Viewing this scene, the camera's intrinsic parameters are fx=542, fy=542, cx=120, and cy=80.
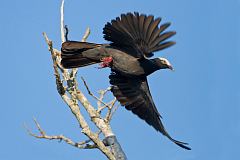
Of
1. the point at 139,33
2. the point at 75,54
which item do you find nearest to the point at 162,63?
the point at 139,33

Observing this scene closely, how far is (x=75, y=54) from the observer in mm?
8750

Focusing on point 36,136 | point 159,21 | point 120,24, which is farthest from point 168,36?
point 36,136

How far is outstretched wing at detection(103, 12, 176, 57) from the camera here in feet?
25.0

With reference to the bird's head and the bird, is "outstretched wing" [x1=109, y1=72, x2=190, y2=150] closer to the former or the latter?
the bird

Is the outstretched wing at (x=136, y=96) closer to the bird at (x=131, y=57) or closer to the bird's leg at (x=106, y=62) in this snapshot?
the bird at (x=131, y=57)

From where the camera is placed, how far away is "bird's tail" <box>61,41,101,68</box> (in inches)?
339

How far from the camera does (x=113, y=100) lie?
8.45 metres

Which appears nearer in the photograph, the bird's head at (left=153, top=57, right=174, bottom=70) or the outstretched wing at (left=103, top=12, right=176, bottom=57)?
the outstretched wing at (left=103, top=12, right=176, bottom=57)

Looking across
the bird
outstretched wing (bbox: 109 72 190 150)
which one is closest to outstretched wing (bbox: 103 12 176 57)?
the bird

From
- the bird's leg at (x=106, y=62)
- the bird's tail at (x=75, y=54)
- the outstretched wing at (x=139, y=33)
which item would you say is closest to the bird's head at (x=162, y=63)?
the outstretched wing at (x=139, y=33)

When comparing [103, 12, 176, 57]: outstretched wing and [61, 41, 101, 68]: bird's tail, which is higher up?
[61, 41, 101, 68]: bird's tail

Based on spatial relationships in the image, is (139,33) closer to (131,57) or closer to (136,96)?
(131,57)

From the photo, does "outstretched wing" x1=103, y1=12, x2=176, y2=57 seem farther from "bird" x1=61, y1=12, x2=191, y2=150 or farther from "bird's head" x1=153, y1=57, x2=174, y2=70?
"bird's head" x1=153, y1=57, x2=174, y2=70

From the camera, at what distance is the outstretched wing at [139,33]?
25.0ft
